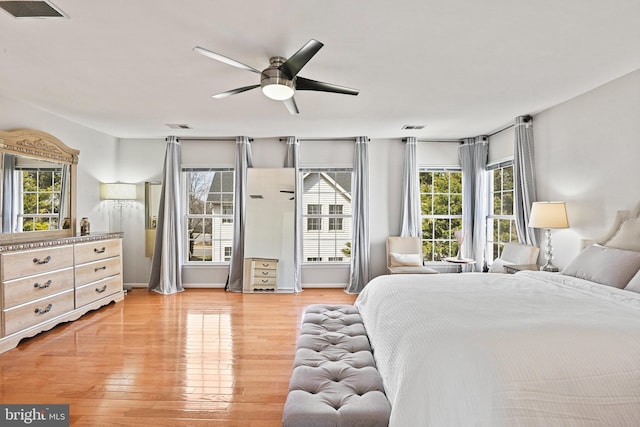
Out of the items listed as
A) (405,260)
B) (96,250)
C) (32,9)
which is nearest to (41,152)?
(96,250)

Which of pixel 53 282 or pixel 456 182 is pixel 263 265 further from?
pixel 456 182

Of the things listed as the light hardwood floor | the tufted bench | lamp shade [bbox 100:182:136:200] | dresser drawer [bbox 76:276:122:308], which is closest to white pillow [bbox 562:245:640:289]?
the tufted bench

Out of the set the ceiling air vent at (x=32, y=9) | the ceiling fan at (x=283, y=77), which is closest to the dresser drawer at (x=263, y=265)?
the ceiling fan at (x=283, y=77)

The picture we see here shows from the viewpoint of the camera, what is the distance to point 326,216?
19.8ft

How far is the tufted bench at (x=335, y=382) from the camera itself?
1551 millimetres

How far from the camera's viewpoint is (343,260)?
604 centimetres

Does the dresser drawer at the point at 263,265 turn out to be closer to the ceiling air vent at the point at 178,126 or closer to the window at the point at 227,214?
the window at the point at 227,214

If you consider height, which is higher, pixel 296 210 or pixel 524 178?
pixel 524 178

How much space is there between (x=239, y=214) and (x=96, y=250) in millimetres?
2049

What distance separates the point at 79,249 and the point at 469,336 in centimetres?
447

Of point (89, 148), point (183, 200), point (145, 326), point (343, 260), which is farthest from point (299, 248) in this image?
point (89, 148)

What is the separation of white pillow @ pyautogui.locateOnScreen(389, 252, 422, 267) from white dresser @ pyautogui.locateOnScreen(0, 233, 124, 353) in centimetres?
413

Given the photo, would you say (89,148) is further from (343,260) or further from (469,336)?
(469,336)

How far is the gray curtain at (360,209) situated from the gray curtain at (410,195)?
63 centimetres
